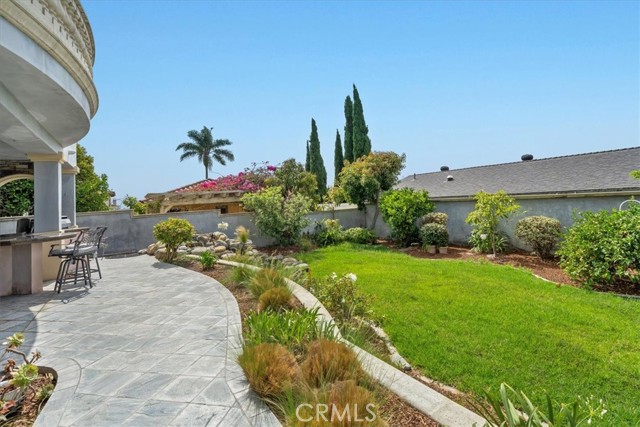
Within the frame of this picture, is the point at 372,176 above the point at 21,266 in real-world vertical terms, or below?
above

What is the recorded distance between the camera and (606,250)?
23.8 ft

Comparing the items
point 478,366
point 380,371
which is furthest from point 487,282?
point 380,371

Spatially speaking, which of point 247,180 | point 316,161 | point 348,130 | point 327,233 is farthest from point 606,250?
point 316,161

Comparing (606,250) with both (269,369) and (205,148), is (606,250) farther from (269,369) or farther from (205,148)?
(205,148)

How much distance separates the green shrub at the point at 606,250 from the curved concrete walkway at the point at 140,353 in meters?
8.03

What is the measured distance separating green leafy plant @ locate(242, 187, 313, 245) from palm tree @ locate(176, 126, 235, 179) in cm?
2578

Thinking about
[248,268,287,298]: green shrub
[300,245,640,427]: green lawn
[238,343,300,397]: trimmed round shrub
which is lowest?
[300,245,640,427]: green lawn

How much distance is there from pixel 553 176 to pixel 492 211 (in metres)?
3.41

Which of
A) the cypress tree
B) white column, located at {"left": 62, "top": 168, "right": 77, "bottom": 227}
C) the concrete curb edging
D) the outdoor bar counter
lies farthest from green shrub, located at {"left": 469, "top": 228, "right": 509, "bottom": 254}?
the cypress tree

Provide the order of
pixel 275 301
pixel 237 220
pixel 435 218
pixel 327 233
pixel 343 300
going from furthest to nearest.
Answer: pixel 327 233 → pixel 237 220 → pixel 435 218 → pixel 343 300 → pixel 275 301

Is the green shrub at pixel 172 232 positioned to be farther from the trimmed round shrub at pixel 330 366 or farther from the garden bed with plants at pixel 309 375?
the trimmed round shrub at pixel 330 366

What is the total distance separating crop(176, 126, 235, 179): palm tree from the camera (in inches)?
1449

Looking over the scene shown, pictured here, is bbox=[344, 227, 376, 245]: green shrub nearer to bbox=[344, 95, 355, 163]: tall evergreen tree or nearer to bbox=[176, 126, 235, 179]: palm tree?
bbox=[344, 95, 355, 163]: tall evergreen tree

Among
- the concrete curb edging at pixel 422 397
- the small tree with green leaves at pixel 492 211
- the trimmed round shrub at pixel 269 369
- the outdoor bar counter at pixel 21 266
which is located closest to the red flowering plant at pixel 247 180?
the small tree with green leaves at pixel 492 211
